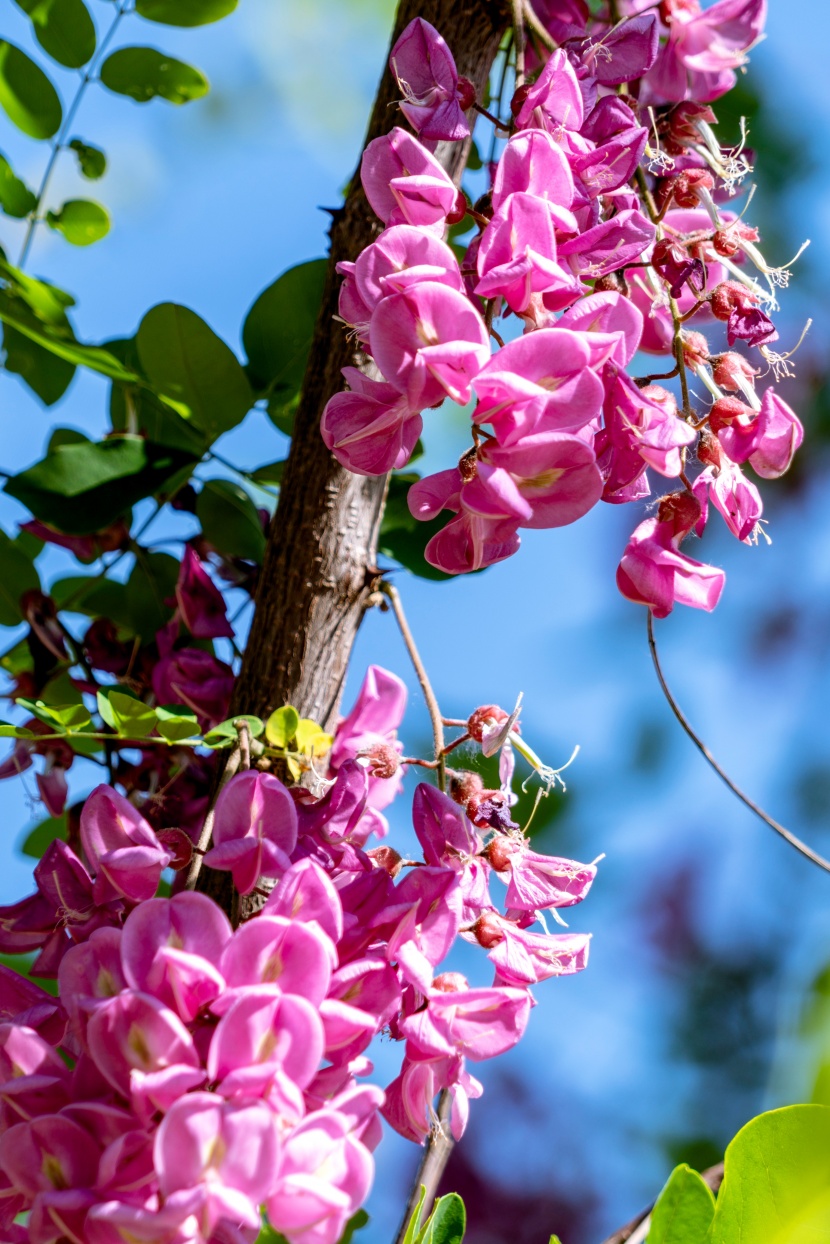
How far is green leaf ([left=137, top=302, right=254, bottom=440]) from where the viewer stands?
1.83 feet

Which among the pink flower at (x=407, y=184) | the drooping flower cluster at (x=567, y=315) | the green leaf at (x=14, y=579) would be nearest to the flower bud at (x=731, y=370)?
the drooping flower cluster at (x=567, y=315)

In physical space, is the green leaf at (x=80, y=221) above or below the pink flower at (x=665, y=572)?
above

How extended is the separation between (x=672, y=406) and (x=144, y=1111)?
25 cm

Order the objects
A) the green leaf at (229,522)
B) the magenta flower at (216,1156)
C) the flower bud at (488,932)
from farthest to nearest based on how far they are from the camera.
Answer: the green leaf at (229,522)
the flower bud at (488,932)
the magenta flower at (216,1156)

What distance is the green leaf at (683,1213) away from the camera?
32 centimetres

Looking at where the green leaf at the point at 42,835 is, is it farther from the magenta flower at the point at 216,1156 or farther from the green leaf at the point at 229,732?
the magenta flower at the point at 216,1156

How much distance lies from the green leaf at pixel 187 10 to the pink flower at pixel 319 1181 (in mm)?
585

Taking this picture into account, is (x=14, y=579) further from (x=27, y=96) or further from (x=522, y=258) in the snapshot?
(x=522, y=258)

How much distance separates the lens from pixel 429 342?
32cm

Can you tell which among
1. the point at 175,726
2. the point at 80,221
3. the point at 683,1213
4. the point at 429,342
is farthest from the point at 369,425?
the point at 80,221

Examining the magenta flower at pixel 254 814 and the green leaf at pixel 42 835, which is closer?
the magenta flower at pixel 254 814

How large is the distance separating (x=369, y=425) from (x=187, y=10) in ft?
1.37

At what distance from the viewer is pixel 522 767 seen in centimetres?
95

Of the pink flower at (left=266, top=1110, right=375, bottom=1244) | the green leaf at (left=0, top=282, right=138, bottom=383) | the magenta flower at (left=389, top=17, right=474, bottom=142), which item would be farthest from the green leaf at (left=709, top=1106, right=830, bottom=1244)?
the green leaf at (left=0, top=282, right=138, bottom=383)
